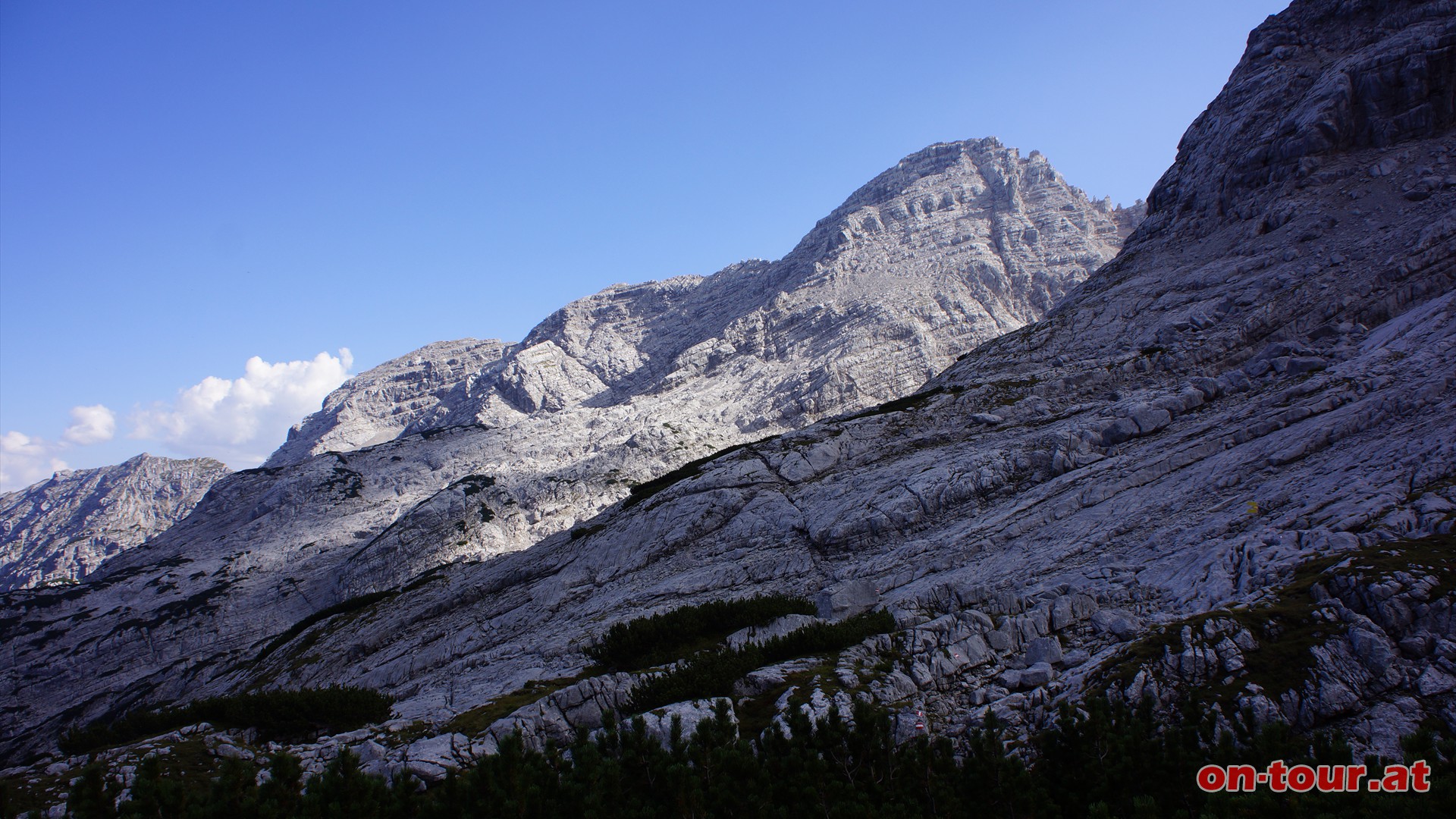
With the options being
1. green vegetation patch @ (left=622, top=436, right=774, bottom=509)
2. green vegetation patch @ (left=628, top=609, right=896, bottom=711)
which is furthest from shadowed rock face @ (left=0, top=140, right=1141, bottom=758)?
green vegetation patch @ (left=628, top=609, right=896, bottom=711)

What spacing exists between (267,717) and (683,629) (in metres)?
15.1

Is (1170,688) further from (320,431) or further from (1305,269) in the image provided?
(320,431)

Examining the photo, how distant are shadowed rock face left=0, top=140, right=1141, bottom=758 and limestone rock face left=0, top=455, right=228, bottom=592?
1380 inches

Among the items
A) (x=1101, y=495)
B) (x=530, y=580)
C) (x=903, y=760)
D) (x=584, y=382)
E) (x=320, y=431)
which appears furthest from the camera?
(x=320, y=431)

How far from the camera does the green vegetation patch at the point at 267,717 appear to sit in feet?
70.8

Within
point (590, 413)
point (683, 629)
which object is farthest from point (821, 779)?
point (590, 413)

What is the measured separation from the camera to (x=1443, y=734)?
1253cm

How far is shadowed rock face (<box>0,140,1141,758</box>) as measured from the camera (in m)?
75.9

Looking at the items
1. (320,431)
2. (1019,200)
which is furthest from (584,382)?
(1019,200)

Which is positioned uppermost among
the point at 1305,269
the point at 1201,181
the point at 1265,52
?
the point at 1265,52

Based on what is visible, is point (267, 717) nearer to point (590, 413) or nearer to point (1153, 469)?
point (1153, 469)

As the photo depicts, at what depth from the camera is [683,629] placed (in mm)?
28625

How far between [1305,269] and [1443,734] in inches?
1904

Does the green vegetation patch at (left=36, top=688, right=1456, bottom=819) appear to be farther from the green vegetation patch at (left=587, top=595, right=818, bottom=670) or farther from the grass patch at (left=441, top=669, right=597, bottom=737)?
the green vegetation patch at (left=587, top=595, right=818, bottom=670)
